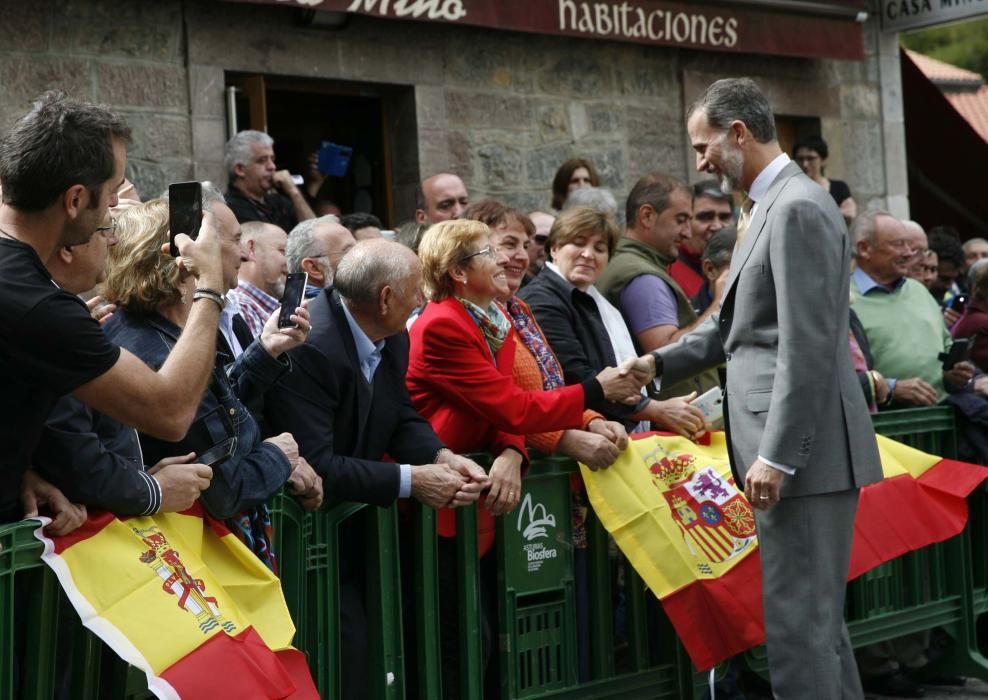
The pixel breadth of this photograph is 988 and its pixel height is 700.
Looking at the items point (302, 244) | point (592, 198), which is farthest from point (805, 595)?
point (592, 198)

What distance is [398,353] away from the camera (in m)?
5.36

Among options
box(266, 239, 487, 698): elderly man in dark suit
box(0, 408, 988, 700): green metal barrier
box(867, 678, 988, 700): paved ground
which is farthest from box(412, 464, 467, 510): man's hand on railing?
box(867, 678, 988, 700): paved ground

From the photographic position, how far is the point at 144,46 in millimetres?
8523

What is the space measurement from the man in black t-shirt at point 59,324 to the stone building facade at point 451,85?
4.56 meters

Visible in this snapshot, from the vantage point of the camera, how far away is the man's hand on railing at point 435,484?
4996 millimetres

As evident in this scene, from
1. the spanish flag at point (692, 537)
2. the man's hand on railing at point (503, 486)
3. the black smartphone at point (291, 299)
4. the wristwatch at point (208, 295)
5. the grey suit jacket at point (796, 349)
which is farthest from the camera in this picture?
the spanish flag at point (692, 537)

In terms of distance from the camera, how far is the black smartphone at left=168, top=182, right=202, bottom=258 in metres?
3.94

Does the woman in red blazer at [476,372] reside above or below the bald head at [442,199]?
below

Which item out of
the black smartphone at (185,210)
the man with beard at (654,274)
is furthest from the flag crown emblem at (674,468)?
the black smartphone at (185,210)

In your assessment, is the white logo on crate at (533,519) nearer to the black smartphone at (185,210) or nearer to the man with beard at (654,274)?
the man with beard at (654,274)

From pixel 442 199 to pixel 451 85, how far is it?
6.72 feet

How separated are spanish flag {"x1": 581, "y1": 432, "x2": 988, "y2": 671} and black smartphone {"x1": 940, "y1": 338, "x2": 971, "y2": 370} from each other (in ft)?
5.98

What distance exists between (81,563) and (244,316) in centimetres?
248

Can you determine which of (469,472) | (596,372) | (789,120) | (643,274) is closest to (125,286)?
(469,472)
